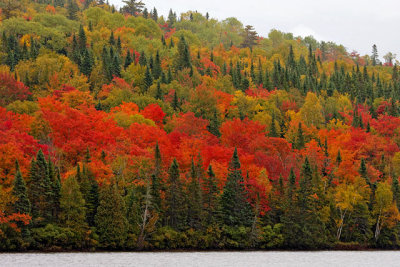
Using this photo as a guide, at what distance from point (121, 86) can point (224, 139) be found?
35.7 m

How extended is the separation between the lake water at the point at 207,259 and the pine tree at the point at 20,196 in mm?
5555

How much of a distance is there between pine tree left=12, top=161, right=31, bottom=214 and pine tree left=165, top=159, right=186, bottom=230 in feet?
A: 62.5

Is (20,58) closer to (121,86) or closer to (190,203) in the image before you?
(121,86)

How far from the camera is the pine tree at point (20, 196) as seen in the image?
195 feet

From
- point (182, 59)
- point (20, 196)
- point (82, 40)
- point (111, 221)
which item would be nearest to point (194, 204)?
point (111, 221)

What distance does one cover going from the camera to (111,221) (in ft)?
207

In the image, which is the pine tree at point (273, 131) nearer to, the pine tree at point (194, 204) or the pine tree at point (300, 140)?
the pine tree at point (300, 140)

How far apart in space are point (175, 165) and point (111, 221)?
13232mm

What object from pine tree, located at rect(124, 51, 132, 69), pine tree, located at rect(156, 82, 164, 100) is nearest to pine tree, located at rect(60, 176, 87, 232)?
pine tree, located at rect(156, 82, 164, 100)

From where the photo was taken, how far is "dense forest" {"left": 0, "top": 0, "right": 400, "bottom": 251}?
207ft

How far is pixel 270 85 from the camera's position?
142000 mm

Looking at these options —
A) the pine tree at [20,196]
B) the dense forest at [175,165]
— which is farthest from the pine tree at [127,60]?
the pine tree at [20,196]

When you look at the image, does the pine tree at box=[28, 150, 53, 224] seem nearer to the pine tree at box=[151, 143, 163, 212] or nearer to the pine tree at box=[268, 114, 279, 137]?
the pine tree at box=[151, 143, 163, 212]

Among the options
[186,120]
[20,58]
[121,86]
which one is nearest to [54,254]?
[186,120]
